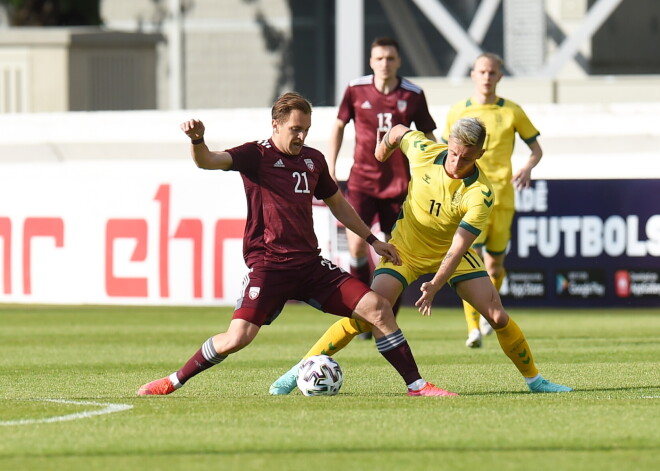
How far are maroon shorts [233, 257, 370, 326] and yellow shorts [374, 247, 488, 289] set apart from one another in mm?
543

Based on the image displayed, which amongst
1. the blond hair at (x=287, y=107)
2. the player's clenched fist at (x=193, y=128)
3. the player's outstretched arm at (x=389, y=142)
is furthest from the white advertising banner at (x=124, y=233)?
the player's clenched fist at (x=193, y=128)

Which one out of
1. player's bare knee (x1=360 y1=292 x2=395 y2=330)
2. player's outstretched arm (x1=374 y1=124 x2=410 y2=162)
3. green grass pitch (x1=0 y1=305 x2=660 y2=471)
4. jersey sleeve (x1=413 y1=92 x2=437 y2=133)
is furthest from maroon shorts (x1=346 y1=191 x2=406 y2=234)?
player's bare knee (x1=360 y1=292 x2=395 y2=330)

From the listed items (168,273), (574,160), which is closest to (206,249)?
(168,273)

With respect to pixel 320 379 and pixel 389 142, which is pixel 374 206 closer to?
pixel 389 142

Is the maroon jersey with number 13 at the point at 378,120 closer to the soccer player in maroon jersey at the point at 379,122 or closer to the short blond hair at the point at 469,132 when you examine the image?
the soccer player in maroon jersey at the point at 379,122

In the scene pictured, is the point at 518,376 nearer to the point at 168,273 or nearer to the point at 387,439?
the point at 387,439

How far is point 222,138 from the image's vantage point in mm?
17016

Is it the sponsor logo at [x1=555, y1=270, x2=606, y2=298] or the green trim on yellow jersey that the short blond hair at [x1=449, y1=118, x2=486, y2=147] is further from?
the sponsor logo at [x1=555, y1=270, x2=606, y2=298]

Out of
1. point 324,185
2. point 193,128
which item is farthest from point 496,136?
point 193,128

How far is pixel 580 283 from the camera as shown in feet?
50.6

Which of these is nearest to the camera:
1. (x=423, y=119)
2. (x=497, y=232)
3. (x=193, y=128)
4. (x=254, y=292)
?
(x=193, y=128)

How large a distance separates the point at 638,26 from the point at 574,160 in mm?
11938

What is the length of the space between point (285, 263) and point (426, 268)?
1.10m

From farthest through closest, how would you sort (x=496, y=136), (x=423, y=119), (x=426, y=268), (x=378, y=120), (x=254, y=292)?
(x=496, y=136), (x=378, y=120), (x=423, y=119), (x=426, y=268), (x=254, y=292)
